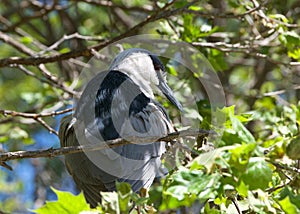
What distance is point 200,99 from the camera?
3729 millimetres

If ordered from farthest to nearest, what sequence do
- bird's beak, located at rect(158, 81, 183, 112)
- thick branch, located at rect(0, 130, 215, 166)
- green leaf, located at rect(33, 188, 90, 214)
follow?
bird's beak, located at rect(158, 81, 183, 112) < thick branch, located at rect(0, 130, 215, 166) < green leaf, located at rect(33, 188, 90, 214)

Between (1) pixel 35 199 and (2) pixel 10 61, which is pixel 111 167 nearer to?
(2) pixel 10 61

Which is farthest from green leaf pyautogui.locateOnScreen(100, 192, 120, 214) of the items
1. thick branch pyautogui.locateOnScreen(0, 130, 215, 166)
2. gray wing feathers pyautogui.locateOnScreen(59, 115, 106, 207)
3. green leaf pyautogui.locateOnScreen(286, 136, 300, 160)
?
gray wing feathers pyautogui.locateOnScreen(59, 115, 106, 207)

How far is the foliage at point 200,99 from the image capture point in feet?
5.02

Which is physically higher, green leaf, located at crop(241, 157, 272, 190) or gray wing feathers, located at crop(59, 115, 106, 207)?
green leaf, located at crop(241, 157, 272, 190)

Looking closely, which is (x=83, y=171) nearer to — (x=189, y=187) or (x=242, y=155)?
(x=189, y=187)

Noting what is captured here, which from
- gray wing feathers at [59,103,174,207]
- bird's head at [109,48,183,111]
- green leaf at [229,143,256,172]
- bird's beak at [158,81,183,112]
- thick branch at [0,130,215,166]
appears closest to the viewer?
green leaf at [229,143,256,172]

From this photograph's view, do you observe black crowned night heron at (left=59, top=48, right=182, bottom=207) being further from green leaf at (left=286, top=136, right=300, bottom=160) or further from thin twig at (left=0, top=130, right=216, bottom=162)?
green leaf at (left=286, top=136, right=300, bottom=160)

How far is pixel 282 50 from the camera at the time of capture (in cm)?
374

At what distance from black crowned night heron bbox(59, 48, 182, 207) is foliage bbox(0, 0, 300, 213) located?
0.31m

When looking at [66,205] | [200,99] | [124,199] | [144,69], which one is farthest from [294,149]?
[200,99]

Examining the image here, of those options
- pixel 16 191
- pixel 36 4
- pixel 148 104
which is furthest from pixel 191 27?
pixel 16 191

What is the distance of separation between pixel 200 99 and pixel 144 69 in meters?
0.47

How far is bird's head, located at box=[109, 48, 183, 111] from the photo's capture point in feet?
11.3
